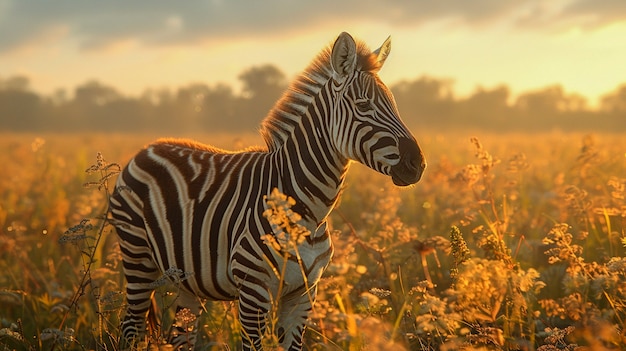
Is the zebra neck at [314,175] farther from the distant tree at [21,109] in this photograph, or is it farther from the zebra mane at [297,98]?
the distant tree at [21,109]

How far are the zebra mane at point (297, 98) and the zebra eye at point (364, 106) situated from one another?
36 cm

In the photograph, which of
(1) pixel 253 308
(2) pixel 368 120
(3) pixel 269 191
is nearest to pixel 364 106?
(2) pixel 368 120

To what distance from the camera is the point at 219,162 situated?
4746mm

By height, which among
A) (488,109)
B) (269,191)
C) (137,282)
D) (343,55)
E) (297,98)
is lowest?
(137,282)

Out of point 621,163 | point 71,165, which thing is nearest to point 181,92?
point 71,165

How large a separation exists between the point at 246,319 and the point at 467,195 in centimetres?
550

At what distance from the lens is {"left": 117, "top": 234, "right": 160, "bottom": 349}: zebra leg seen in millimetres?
4930

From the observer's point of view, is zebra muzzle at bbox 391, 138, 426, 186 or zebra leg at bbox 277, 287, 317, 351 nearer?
zebra muzzle at bbox 391, 138, 426, 186

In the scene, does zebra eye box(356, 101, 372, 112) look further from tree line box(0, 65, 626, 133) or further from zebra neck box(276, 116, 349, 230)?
tree line box(0, 65, 626, 133)

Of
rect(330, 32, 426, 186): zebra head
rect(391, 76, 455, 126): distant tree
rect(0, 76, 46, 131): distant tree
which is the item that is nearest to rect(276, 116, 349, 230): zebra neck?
rect(330, 32, 426, 186): zebra head

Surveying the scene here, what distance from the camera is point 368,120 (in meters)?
3.92

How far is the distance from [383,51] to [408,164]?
3.41 feet

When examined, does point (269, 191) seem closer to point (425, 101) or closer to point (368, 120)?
point (368, 120)

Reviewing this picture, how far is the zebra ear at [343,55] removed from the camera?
13.2ft
